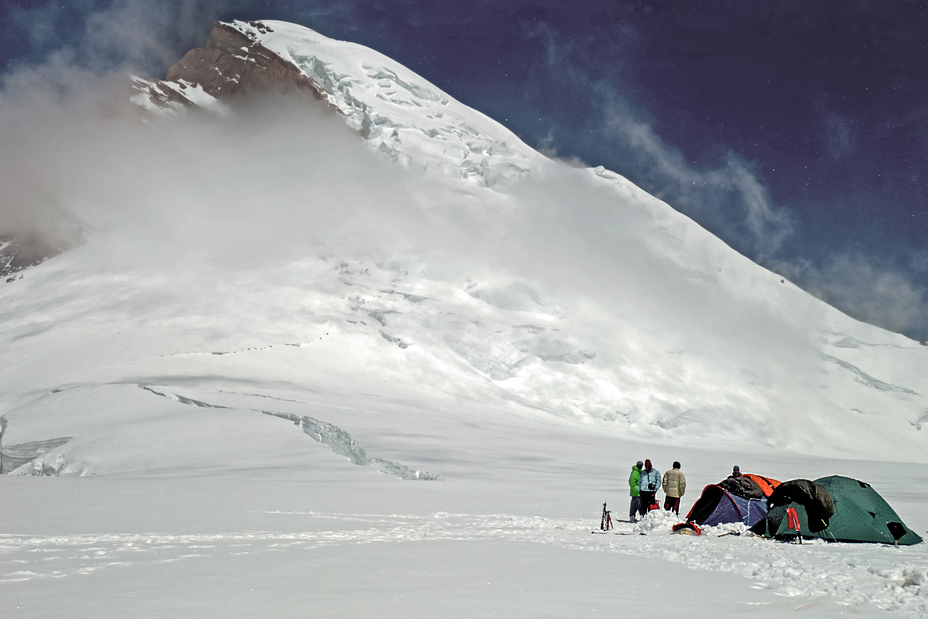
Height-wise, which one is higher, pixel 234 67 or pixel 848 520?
pixel 234 67

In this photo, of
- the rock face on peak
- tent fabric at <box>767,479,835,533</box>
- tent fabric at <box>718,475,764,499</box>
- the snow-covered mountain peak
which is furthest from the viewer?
the rock face on peak

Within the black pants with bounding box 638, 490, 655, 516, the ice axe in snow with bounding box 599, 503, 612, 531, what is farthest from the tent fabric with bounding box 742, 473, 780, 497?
the ice axe in snow with bounding box 599, 503, 612, 531

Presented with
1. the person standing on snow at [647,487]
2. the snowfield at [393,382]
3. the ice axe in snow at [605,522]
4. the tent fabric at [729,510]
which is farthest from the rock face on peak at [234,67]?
the tent fabric at [729,510]

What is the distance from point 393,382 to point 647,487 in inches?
1408

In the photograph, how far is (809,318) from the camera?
8288 cm

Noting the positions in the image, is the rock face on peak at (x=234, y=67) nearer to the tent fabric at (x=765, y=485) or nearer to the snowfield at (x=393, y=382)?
the snowfield at (x=393, y=382)

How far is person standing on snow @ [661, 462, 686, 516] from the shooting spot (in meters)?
13.9

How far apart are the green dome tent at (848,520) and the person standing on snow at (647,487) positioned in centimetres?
276

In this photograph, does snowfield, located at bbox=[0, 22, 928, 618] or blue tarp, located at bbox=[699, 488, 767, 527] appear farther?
blue tarp, located at bbox=[699, 488, 767, 527]

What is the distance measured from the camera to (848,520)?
10898 mm

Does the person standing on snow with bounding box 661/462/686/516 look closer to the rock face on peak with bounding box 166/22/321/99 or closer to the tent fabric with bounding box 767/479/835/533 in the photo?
the tent fabric with bounding box 767/479/835/533

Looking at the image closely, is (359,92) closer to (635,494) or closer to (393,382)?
(393,382)

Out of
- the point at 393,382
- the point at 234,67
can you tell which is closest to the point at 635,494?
the point at 393,382

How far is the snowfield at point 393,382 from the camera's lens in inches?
276
